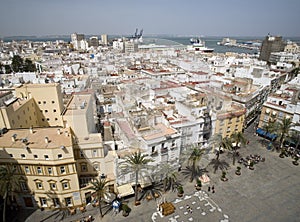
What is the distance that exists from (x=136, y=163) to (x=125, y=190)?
18.9ft

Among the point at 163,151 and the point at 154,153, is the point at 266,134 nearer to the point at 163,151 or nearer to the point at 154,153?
the point at 163,151

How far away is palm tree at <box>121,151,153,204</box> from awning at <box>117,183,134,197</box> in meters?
1.16

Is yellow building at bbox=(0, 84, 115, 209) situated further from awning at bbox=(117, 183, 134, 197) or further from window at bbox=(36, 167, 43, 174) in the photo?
awning at bbox=(117, 183, 134, 197)

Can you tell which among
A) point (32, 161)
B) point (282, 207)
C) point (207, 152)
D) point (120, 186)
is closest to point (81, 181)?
point (120, 186)

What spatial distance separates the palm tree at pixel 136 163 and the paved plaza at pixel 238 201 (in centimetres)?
509

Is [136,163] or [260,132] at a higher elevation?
[136,163]

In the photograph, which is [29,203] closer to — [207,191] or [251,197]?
[207,191]

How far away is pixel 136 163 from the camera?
31281 millimetres

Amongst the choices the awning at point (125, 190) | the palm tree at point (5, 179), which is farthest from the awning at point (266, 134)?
the palm tree at point (5, 179)

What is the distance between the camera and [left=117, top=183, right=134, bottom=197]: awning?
3284 centimetres

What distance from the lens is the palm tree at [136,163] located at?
31291 millimetres

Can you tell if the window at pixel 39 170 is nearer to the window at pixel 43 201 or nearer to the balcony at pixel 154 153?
the window at pixel 43 201

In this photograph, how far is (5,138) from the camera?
30172 mm

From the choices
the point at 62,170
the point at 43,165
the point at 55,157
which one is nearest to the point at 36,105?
the point at 43,165
